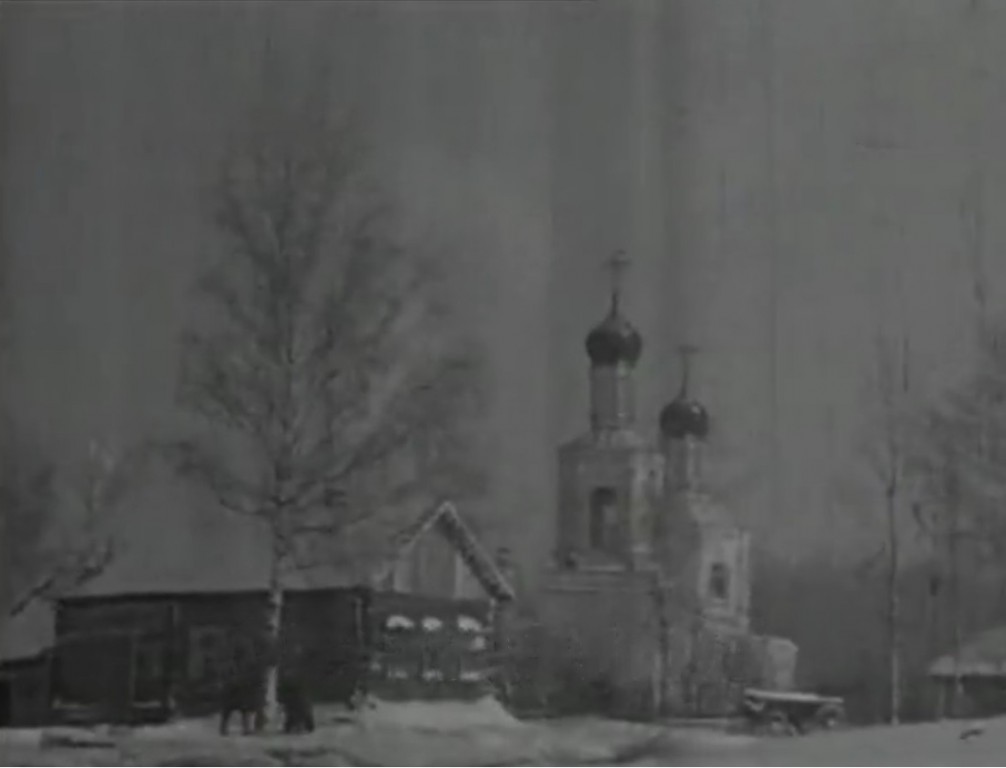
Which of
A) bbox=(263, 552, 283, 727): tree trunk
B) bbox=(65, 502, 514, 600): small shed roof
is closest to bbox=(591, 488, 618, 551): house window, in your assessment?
bbox=(65, 502, 514, 600): small shed roof

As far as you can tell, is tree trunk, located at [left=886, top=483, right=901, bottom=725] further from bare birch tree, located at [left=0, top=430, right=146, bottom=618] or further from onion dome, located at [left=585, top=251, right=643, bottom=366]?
bare birch tree, located at [left=0, top=430, right=146, bottom=618]

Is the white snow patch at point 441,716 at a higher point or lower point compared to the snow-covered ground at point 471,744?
higher

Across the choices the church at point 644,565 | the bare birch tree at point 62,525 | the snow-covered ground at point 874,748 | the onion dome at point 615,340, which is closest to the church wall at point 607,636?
the church at point 644,565

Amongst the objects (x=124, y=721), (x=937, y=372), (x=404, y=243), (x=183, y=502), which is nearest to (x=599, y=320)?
(x=404, y=243)

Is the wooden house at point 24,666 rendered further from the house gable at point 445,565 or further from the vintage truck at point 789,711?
the vintage truck at point 789,711

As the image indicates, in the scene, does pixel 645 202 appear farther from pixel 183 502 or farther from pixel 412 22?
pixel 183 502

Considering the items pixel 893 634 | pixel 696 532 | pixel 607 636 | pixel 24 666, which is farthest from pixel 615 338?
pixel 24 666
